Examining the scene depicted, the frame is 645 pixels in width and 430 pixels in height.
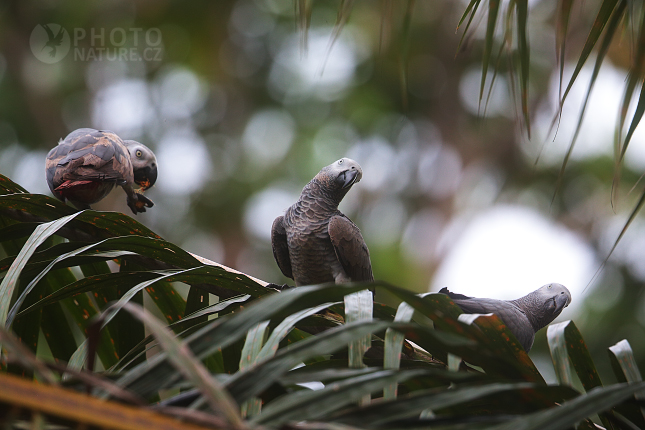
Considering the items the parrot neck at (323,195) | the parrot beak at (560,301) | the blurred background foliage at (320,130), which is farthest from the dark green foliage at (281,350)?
the blurred background foliage at (320,130)

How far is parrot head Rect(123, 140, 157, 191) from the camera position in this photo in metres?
1.83

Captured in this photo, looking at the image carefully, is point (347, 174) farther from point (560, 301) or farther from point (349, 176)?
point (560, 301)

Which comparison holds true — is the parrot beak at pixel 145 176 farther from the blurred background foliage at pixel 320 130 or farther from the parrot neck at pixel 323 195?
the blurred background foliage at pixel 320 130

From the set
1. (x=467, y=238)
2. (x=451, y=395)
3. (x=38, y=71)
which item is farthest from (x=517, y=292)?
(x=38, y=71)

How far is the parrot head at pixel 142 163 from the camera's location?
183 centimetres

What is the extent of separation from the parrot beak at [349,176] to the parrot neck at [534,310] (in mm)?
701

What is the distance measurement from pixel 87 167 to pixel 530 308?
4.87ft

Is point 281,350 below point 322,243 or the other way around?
the other way around

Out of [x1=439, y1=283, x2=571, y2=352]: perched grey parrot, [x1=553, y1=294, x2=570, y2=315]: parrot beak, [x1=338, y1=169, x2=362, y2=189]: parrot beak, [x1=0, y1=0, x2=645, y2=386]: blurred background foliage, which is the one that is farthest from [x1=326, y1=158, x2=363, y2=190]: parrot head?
[x1=0, y1=0, x2=645, y2=386]: blurred background foliage

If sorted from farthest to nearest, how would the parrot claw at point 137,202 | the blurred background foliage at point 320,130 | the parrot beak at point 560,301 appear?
the blurred background foliage at point 320,130 → the parrot beak at point 560,301 → the parrot claw at point 137,202

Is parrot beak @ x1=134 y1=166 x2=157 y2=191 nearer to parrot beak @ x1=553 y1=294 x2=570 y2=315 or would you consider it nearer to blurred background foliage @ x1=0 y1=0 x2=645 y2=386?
parrot beak @ x1=553 y1=294 x2=570 y2=315

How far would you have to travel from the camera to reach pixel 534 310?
1765 mm

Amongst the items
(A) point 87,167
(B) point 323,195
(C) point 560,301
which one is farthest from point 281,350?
(C) point 560,301

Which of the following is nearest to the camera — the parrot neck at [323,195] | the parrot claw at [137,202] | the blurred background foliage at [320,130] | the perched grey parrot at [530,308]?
the perched grey parrot at [530,308]
